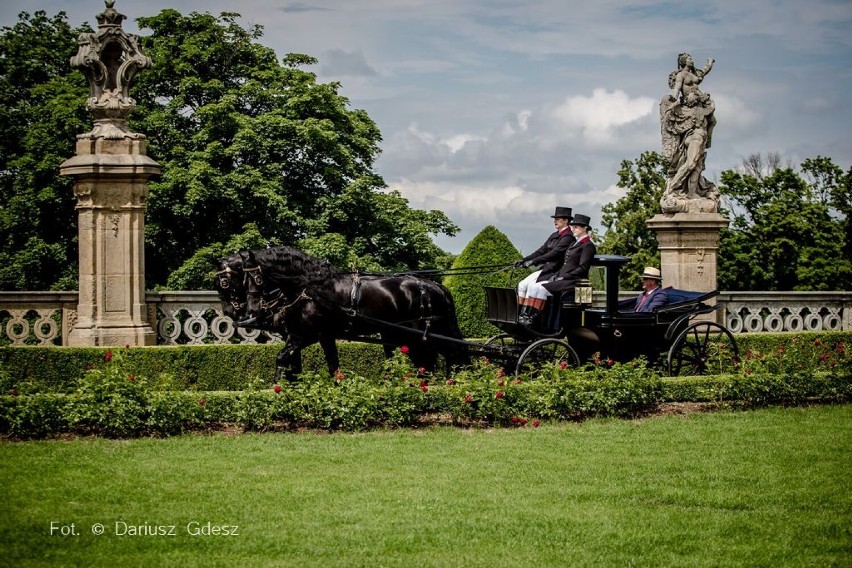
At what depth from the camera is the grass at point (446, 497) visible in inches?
290

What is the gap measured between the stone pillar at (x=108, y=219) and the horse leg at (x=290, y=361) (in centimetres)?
355

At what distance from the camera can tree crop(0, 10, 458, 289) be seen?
29297mm

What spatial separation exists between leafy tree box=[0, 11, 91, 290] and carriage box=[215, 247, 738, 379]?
16.3 metres

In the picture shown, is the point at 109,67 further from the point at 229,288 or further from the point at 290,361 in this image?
the point at 290,361

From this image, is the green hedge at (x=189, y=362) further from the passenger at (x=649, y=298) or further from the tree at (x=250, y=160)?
the tree at (x=250, y=160)

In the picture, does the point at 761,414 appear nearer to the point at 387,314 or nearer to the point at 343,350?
the point at 387,314

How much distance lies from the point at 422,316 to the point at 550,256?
1793 mm

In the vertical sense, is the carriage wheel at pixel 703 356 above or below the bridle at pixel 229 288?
below

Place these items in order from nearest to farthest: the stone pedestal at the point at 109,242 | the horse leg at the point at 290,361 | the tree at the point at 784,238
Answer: the horse leg at the point at 290,361
the stone pedestal at the point at 109,242
the tree at the point at 784,238

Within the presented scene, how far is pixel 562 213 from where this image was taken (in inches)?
552

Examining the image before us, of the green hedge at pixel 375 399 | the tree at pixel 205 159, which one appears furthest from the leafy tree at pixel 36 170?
the green hedge at pixel 375 399

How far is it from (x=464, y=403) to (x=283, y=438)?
206cm

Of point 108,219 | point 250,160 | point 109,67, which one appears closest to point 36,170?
point 250,160

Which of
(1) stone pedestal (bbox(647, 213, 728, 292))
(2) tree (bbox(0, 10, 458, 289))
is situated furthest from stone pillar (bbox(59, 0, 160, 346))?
(2) tree (bbox(0, 10, 458, 289))
